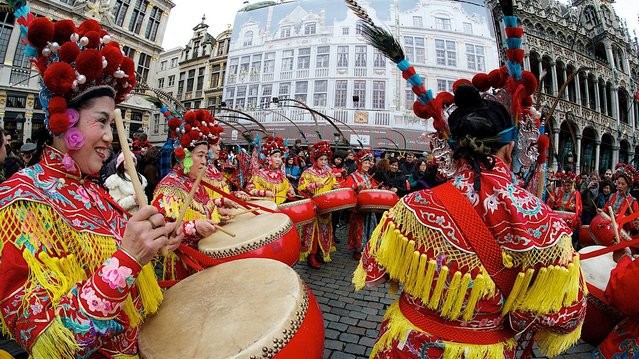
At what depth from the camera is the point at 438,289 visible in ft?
4.21

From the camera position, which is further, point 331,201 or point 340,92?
point 340,92

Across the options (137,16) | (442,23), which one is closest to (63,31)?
(442,23)

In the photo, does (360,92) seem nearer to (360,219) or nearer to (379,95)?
(379,95)

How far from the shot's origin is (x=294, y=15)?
86.5ft

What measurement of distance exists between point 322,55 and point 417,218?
25.7m

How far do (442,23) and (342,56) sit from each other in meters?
8.13

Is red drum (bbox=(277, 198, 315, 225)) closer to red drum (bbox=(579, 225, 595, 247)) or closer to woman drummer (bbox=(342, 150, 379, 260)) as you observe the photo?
woman drummer (bbox=(342, 150, 379, 260))

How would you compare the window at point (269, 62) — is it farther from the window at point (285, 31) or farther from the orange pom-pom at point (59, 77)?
the orange pom-pom at point (59, 77)

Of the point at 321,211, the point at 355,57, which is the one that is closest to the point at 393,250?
the point at 321,211

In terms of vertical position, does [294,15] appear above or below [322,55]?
above

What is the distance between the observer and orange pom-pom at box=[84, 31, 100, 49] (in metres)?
1.32

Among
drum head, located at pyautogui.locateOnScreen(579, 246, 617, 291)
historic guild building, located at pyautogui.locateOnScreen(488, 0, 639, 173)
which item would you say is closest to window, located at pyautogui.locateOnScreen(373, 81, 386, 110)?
historic guild building, located at pyautogui.locateOnScreen(488, 0, 639, 173)

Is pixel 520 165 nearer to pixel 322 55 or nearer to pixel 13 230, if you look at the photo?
pixel 13 230

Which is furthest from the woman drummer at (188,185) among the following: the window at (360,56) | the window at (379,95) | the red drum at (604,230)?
the window at (360,56)
